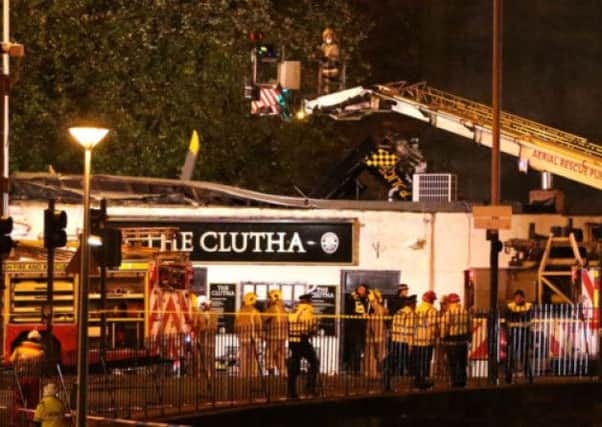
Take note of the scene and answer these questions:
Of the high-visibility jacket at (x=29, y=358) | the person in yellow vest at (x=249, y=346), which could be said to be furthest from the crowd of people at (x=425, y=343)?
the high-visibility jacket at (x=29, y=358)

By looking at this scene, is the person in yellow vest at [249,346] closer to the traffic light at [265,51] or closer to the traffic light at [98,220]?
the traffic light at [98,220]

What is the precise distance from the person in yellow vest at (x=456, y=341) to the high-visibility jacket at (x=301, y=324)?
6.83 feet

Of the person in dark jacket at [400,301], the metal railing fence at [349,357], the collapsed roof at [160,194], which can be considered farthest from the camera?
the collapsed roof at [160,194]

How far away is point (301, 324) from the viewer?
84.7 ft

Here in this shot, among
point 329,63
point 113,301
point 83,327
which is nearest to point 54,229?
point 83,327

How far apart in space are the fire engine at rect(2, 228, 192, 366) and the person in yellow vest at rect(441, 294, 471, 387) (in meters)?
5.21

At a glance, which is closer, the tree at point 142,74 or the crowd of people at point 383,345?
the crowd of people at point 383,345

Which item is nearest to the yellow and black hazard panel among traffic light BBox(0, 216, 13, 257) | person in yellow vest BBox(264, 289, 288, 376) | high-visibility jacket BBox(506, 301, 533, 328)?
high-visibility jacket BBox(506, 301, 533, 328)

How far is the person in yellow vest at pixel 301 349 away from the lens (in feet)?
81.8

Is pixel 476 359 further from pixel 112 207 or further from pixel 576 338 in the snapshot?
pixel 112 207

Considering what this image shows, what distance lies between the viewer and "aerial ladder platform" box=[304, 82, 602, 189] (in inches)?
1276

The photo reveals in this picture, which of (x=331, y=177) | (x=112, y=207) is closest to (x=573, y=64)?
(x=331, y=177)

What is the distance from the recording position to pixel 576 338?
27.0 m

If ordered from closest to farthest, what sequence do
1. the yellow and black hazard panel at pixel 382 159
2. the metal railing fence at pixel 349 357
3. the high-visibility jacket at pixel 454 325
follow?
the metal railing fence at pixel 349 357, the high-visibility jacket at pixel 454 325, the yellow and black hazard panel at pixel 382 159
